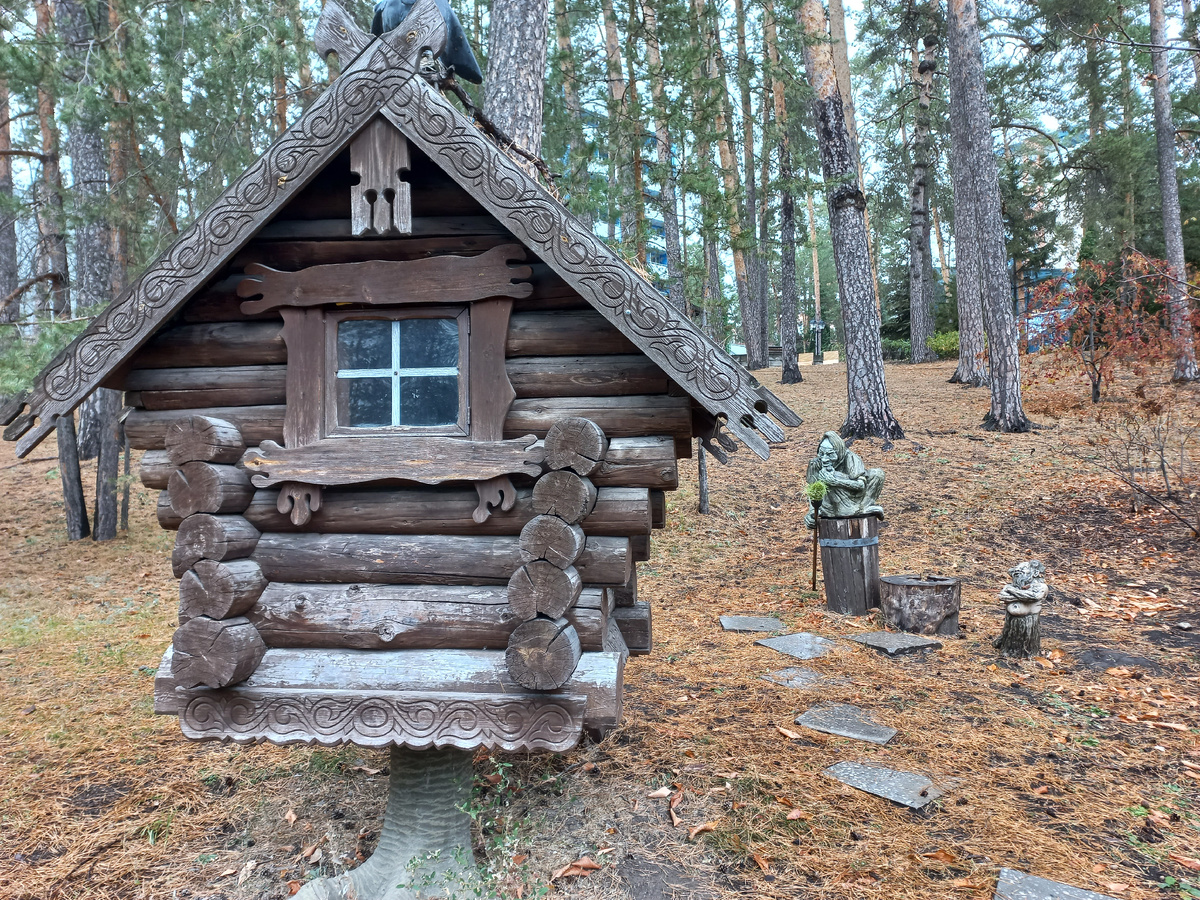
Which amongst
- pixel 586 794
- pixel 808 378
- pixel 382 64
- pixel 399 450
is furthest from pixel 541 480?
pixel 808 378

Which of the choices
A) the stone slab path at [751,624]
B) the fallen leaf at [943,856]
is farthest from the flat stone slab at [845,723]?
the stone slab path at [751,624]

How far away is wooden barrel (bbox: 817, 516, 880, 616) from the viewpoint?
24.2ft

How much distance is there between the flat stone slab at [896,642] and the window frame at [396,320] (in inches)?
190

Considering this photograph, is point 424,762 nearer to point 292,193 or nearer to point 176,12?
point 292,193

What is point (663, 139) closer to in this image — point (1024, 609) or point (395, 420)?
point (1024, 609)

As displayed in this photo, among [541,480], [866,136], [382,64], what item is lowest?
[541,480]

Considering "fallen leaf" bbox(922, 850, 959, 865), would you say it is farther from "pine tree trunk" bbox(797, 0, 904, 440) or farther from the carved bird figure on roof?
"pine tree trunk" bbox(797, 0, 904, 440)

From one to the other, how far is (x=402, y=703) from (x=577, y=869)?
1.40 meters

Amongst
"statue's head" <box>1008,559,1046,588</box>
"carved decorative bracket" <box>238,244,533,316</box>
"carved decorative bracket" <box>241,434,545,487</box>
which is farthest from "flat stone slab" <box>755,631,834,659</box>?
"carved decorative bracket" <box>238,244,533,316</box>

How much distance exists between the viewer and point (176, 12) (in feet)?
28.8

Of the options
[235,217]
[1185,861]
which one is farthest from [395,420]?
[1185,861]

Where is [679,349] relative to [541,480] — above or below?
above

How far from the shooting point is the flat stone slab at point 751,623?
288 inches

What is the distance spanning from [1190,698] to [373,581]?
5.86 metres
